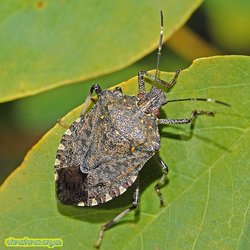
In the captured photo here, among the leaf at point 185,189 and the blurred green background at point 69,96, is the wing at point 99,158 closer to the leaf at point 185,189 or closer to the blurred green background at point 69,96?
the leaf at point 185,189

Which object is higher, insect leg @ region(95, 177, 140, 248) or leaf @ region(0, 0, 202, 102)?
leaf @ region(0, 0, 202, 102)

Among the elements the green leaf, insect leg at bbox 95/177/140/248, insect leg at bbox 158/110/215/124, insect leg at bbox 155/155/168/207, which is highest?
the green leaf

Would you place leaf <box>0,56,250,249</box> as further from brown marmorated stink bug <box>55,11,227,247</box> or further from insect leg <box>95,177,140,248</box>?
brown marmorated stink bug <box>55,11,227,247</box>

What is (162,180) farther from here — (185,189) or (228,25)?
(228,25)

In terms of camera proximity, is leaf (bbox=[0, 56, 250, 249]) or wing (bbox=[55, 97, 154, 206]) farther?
wing (bbox=[55, 97, 154, 206])

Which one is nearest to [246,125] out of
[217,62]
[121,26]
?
[217,62]

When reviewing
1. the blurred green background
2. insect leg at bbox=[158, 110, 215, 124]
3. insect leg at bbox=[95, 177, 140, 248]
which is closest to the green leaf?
the blurred green background
